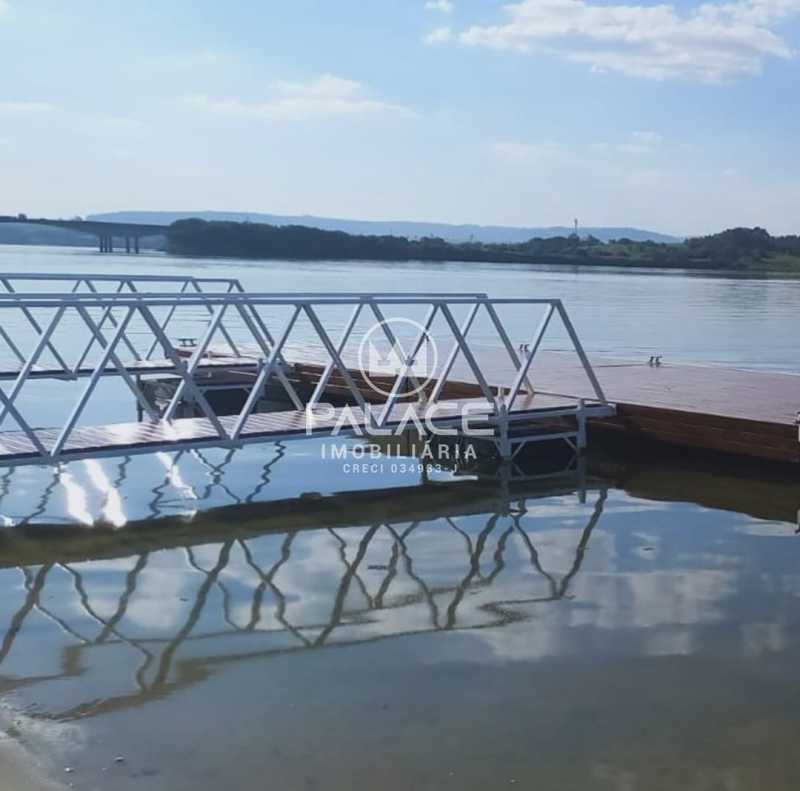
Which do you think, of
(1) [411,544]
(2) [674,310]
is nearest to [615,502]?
(1) [411,544]

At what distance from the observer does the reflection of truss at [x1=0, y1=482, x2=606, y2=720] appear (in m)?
5.46

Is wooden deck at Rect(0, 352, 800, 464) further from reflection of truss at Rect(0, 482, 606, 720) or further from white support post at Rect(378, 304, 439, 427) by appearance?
reflection of truss at Rect(0, 482, 606, 720)

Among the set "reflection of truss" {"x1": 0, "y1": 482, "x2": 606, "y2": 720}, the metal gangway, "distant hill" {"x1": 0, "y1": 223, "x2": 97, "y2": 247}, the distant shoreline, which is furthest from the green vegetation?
"reflection of truss" {"x1": 0, "y1": 482, "x2": 606, "y2": 720}

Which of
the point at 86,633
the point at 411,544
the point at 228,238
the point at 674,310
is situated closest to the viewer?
the point at 86,633

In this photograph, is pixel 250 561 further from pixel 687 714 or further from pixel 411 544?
pixel 687 714

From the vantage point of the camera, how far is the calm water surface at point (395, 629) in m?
4.38

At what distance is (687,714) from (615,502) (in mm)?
4236

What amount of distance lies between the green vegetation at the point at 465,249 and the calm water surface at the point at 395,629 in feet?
277

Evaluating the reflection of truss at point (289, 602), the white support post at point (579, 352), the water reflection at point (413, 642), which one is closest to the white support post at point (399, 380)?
the water reflection at point (413, 642)

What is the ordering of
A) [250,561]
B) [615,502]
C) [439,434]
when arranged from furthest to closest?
1. [439,434]
2. [615,502]
3. [250,561]

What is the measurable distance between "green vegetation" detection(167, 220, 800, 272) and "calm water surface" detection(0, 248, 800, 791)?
277 ft

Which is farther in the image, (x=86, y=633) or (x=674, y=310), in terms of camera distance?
(x=674, y=310)

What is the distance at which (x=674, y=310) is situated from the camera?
39594 mm

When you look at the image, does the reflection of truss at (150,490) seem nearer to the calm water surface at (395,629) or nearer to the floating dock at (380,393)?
the calm water surface at (395,629)
